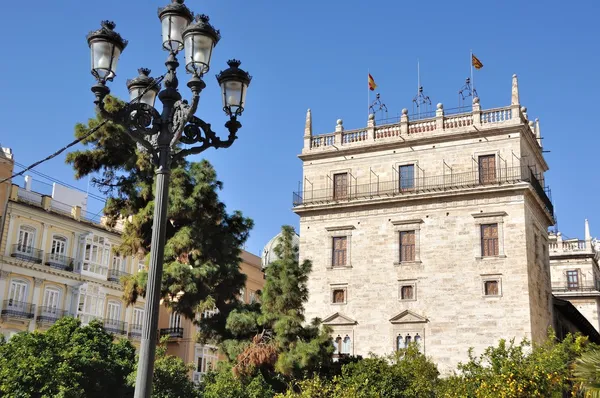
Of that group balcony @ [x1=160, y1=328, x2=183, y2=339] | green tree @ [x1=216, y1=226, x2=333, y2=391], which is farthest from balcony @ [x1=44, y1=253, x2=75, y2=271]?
green tree @ [x1=216, y1=226, x2=333, y2=391]

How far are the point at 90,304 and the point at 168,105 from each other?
95.4 ft

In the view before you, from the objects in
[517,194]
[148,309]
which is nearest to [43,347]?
[148,309]

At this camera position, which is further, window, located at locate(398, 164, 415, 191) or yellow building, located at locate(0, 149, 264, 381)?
window, located at locate(398, 164, 415, 191)

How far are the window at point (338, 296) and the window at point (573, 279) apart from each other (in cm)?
2533

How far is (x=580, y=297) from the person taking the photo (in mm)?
51469

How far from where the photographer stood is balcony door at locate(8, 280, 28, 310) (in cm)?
3203

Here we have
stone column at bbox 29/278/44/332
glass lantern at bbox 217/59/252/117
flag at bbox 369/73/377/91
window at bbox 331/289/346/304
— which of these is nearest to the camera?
glass lantern at bbox 217/59/252/117

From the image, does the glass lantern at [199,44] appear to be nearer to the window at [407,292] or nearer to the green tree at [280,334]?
the green tree at [280,334]

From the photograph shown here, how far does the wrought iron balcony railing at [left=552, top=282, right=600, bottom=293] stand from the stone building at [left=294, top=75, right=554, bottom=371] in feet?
61.6

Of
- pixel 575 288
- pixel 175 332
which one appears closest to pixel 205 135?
pixel 175 332

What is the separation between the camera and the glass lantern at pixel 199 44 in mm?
8812

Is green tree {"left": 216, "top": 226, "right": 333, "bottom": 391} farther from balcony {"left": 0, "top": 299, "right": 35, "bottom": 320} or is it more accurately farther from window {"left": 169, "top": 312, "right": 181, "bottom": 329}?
window {"left": 169, "top": 312, "right": 181, "bottom": 329}

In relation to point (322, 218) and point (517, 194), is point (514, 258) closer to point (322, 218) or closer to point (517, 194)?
point (517, 194)

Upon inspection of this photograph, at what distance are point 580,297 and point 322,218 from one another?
25831mm
